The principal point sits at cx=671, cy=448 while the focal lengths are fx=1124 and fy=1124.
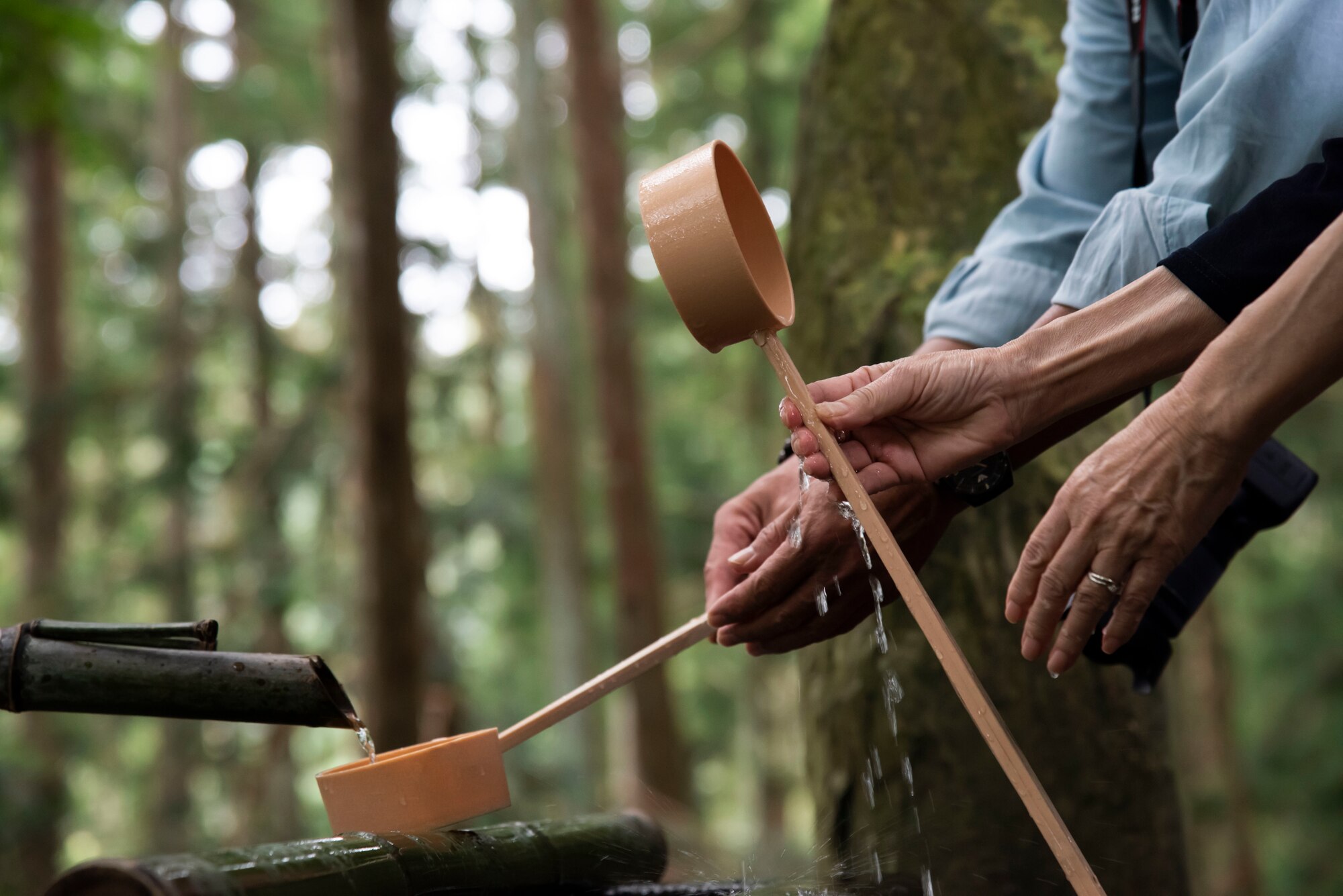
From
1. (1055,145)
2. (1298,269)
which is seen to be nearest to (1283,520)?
(1055,145)

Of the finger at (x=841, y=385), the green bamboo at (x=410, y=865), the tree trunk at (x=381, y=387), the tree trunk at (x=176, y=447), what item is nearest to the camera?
the green bamboo at (x=410, y=865)

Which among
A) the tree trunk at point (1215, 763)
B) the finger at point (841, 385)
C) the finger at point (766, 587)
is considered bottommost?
the tree trunk at point (1215, 763)

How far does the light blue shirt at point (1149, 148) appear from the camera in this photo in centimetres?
165

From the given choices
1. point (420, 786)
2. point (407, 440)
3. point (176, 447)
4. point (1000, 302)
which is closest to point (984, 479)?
point (1000, 302)

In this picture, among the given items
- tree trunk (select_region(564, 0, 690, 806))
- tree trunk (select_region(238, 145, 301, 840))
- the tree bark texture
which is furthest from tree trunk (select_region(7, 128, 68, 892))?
tree trunk (select_region(564, 0, 690, 806))

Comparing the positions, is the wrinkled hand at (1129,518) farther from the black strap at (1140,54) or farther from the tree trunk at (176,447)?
the tree trunk at (176,447)

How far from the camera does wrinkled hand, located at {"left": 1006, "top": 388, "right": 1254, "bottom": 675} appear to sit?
1.41 m

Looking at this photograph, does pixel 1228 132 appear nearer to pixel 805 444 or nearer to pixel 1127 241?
pixel 1127 241

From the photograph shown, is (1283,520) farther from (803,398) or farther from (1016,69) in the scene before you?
(1016,69)

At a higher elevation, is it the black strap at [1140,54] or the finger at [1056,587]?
the black strap at [1140,54]

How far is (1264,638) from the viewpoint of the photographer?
1380 cm

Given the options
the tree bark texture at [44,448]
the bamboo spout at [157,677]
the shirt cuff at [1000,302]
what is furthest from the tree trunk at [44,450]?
the shirt cuff at [1000,302]

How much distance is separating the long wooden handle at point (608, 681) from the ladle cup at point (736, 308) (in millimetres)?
367

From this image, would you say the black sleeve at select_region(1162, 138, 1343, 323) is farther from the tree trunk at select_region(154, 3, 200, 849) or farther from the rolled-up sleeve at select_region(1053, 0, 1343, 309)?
the tree trunk at select_region(154, 3, 200, 849)
